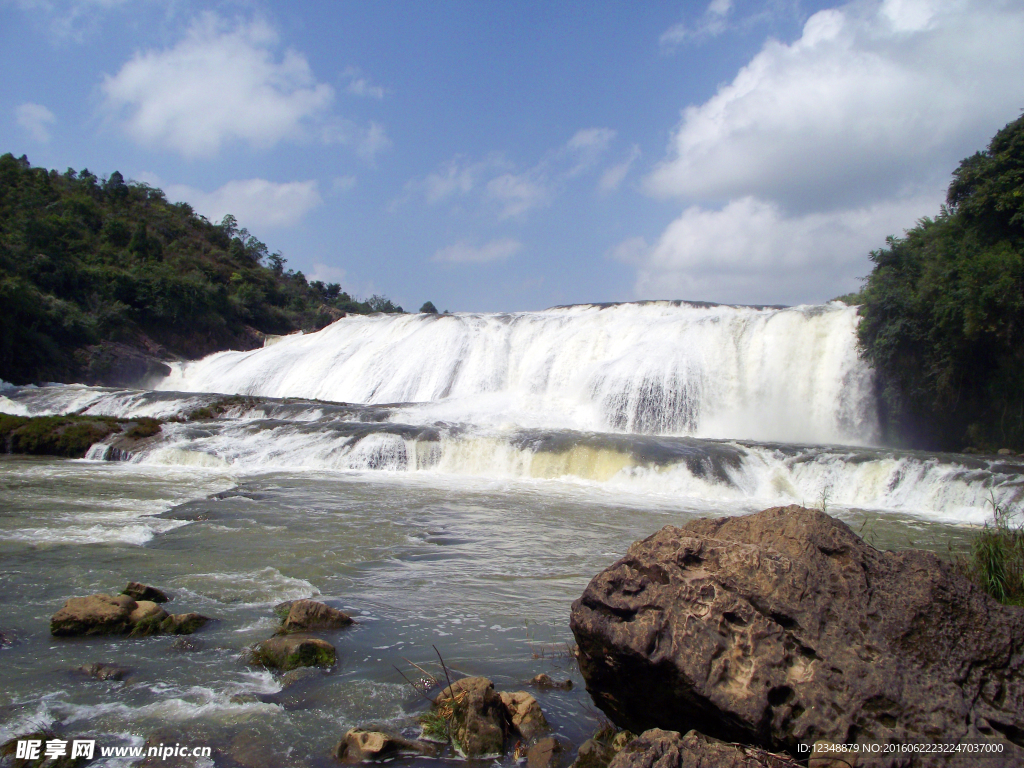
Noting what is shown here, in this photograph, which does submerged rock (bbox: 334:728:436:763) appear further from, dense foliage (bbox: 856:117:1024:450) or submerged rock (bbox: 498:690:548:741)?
dense foliage (bbox: 856:117:1024:450)

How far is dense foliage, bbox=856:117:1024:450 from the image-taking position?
1706 centimetres

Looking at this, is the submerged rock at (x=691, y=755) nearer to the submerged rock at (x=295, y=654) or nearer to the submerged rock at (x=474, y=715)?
the submerged rock at (x=474, y=715)

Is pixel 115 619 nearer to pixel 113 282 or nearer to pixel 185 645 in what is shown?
pixel 185 645

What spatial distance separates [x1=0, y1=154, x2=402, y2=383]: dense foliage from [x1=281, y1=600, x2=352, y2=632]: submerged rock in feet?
105

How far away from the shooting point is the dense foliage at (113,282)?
106 ft

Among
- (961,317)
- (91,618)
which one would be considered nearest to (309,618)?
(91,618)

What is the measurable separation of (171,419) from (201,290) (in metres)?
27.6

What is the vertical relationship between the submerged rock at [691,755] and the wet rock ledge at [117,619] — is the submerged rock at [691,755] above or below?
above

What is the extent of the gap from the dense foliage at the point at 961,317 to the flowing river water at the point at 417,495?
1522mm

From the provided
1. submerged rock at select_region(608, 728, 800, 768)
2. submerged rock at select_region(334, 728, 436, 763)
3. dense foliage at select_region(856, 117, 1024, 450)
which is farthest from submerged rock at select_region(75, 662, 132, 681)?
dense foliage at select_region(856, 117, 1024, 450)

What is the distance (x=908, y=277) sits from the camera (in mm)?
19938

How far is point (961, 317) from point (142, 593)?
2001cm

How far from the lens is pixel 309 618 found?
518cm

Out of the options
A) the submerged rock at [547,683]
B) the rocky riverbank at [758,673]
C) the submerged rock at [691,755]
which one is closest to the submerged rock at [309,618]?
the rocky riverbank at [758,673]
